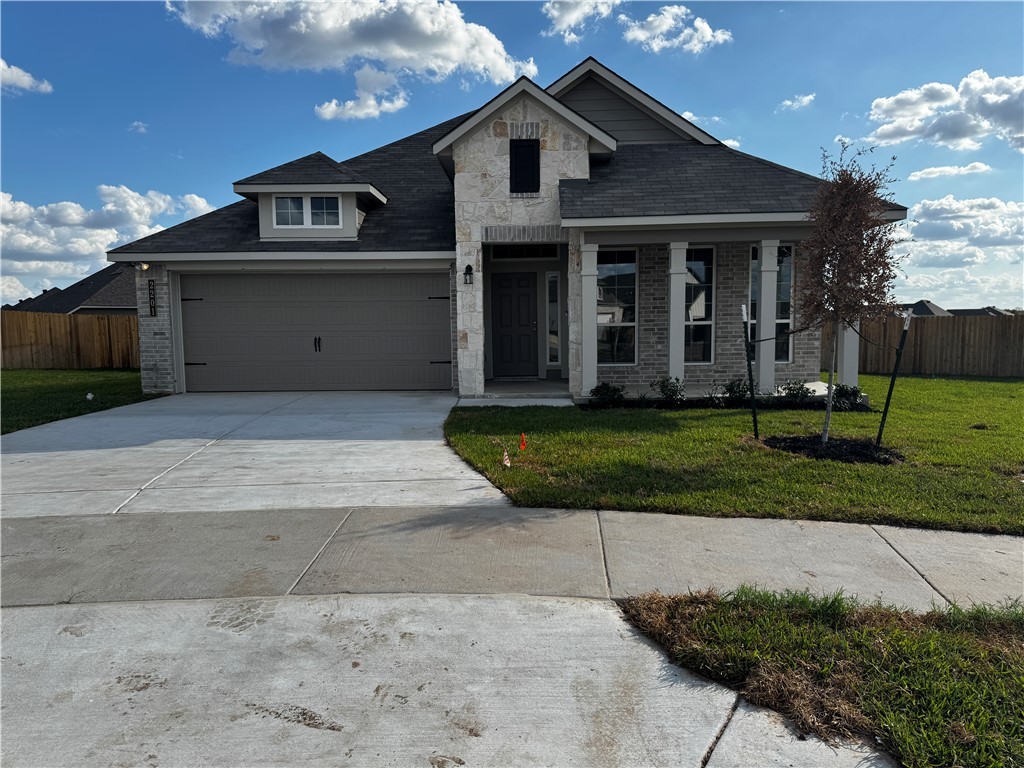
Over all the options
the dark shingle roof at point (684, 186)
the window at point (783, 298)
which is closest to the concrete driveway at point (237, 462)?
the dark shingle roof at point (684, 186)

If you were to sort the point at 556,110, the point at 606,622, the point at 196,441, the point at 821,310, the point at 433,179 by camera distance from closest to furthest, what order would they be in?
the point at 606,622 < the point at 821,310 < the point at 196,441 < the point at 556,110 < the point at 433,179

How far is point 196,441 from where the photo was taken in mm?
8523

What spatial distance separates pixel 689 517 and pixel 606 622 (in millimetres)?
1931

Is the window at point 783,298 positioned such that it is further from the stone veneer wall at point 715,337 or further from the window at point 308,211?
the window at point 308,211

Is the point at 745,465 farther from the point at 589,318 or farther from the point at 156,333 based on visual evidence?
the point at 156,333

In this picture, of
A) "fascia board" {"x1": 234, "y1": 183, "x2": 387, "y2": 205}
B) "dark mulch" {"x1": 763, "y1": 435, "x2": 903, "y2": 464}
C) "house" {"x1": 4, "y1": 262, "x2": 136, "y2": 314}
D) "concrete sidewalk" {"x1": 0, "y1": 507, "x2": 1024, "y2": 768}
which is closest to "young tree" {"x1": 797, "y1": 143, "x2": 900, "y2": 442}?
"dark mulch" {"x1": 763, "y1": 435, "x2": 903, "y2": 464}

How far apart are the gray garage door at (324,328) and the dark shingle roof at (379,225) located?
0.66 meters

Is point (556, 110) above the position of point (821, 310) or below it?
above

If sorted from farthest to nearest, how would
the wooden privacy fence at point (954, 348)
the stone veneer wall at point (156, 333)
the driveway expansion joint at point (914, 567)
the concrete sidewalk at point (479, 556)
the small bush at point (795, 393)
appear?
1. the wooden privacy fence at point (954, 348)
2. the stone veneer wall at point (156, 333)
3. the small bush at point (795, 393)
4. the concrete sidewalk at point (479, 556)
5. the driveway expansion joint at point (914, 567)

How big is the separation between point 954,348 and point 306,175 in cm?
1730

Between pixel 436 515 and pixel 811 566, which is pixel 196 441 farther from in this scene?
pixel 811 566

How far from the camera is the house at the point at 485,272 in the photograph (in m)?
11.8

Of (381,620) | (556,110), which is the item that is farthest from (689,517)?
(556,110)

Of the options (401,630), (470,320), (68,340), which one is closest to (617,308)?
(470,320)
